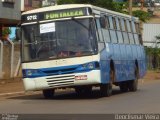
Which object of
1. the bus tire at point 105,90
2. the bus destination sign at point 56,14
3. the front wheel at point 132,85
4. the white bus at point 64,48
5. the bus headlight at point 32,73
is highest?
the bus destination sign at point 56,14

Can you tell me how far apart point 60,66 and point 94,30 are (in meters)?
1.64

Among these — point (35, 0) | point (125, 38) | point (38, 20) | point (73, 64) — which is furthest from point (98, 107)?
point (35, 0)

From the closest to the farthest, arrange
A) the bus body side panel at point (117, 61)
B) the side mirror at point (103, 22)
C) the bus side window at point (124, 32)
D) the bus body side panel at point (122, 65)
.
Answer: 1. the side mirror at point (103, 22)
2. the bus body side panel at point (117, 61)
3. the bus body side panel at point (122, 65)
4. the bus side window at point (124, 32)

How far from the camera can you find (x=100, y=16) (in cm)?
2095

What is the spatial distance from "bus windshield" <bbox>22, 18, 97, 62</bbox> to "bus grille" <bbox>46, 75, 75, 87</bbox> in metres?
0.69

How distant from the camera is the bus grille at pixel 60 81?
20.0m

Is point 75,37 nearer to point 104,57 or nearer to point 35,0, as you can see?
point 104,57

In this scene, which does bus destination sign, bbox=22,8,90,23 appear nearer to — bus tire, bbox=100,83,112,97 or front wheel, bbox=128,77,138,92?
bus tire, bbox=100,83,112,97

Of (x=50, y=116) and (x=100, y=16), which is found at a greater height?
(x=100, y=16)

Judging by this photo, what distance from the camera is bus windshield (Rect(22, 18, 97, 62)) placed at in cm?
1991

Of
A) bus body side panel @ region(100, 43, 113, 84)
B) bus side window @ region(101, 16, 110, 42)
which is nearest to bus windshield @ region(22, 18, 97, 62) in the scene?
bus body side panel @ region(100, 43, 113, 84)

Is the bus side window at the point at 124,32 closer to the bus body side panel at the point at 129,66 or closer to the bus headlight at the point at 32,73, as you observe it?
the bus body side panel at the point at 129,66

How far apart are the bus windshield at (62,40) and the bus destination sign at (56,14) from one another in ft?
0.68

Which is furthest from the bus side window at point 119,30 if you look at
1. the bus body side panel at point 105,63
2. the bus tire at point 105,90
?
the bus tire at point 105,90
